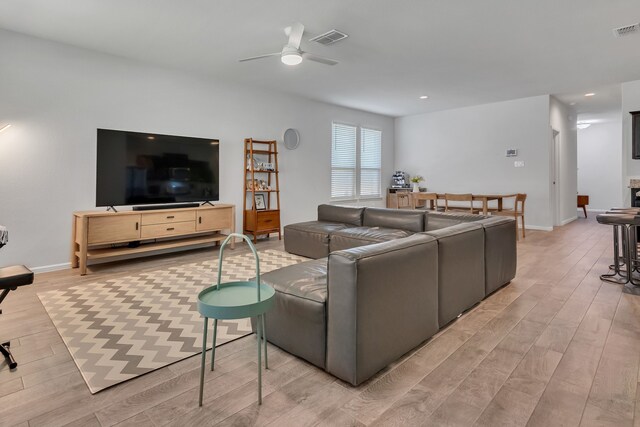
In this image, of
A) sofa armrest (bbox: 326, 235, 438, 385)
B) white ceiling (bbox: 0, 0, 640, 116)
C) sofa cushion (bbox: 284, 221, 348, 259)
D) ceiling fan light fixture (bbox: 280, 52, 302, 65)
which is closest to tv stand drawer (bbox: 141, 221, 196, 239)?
sofa cushion (bbox: 284, 221, 348, 259)

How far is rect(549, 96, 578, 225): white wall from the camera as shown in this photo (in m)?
6.88

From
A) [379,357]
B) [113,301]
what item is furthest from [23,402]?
[379,357]

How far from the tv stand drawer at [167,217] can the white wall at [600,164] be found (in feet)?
37.6

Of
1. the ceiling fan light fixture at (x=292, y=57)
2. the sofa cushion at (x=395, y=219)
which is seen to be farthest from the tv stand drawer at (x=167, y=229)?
the ceiling fan light fixture at (x=292, y=57)

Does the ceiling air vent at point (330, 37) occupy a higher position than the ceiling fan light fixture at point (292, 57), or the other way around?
the ceiling air vent at point (330, 37)

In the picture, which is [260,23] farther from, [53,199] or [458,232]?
[53,199]

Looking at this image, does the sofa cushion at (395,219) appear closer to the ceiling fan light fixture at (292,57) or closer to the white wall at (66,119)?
the ceiling fan light fixture at (292,57)

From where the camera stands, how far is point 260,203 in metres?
5.73

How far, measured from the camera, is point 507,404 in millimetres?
1492

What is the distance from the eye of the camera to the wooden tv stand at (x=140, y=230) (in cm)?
368

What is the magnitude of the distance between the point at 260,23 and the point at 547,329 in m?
3.61

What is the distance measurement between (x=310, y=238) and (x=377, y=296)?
8.66ft

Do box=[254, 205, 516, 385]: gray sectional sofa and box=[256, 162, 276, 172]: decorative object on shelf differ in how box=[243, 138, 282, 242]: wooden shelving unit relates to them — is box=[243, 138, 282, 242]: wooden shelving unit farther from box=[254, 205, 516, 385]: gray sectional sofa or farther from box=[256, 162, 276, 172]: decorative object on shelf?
box=[254, 205, 516, 385]: gray sectional sofa

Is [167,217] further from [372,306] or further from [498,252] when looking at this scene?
[498,252]
